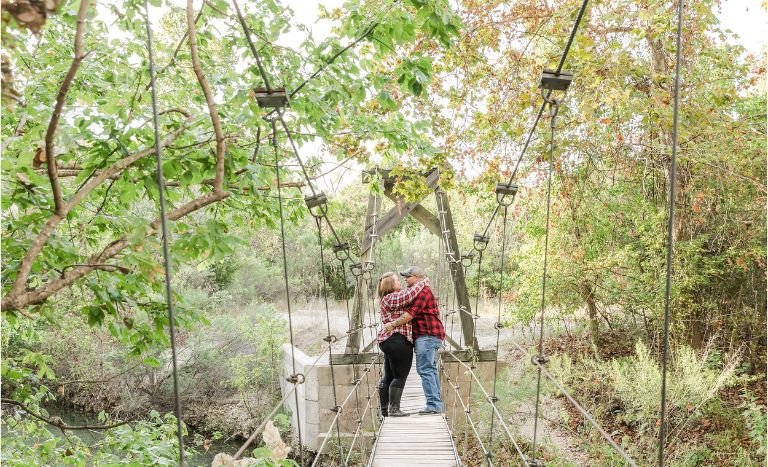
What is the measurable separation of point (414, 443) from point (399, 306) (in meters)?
0.73

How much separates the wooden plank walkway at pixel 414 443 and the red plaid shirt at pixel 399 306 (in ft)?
1.63

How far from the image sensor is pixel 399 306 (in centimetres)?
323

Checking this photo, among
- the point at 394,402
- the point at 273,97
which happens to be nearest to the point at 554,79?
the point at 273,97

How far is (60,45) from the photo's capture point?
2746mm

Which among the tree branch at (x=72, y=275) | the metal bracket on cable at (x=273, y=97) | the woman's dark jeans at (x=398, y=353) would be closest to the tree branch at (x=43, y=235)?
the tree branch at (x=72, y=275)

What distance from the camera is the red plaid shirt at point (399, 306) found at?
10.5 ft

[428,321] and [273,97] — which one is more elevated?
[273,97]

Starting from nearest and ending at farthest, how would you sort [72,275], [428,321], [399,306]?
[72,275]
[399,306]
[428,321]

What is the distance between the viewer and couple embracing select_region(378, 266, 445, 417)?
323 cm

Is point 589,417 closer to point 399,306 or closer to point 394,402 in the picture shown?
point 399,306

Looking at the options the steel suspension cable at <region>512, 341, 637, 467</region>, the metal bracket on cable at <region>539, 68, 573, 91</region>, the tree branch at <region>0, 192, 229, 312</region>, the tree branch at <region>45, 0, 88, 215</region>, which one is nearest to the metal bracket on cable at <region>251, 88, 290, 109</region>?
the tree branch at <region>0, 192, 229, 312</region>

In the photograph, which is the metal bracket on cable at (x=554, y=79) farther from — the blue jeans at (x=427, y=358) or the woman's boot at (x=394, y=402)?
the woman's boot at (x=394, y=402)

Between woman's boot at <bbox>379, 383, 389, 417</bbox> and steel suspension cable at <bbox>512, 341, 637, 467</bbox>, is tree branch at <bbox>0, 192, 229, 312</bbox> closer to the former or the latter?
steel suspension cable at <bbox>512, 341, 637, 467</bbox>

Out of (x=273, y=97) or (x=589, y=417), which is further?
(x=273, y=97)
